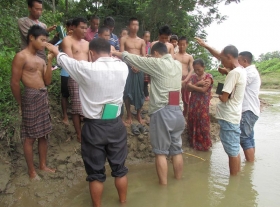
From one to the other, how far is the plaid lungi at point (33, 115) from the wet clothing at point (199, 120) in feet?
9.34

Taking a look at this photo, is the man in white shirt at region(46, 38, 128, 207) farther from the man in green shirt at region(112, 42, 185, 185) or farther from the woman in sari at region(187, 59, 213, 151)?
the woman in sari at region(187, 59, 213, 151)

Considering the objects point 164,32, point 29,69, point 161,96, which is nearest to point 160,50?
point 161,96

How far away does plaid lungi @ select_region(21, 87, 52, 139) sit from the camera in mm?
3213

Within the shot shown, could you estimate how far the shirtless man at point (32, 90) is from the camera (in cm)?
311

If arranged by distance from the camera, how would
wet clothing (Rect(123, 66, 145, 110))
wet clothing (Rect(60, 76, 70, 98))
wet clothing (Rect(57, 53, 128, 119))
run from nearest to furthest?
wet clothing (Rect(57, 53, 128, 119)) → wet clothing (Rect(60, 76, 70, 98)) → wet clothing (Rect(123, 66, 145, 110))

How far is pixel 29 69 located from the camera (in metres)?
3.18

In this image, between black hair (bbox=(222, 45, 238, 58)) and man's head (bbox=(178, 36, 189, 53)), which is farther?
man's head (bbox=(178, 36, 189, 53))

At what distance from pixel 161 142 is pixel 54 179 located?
1.51 metres

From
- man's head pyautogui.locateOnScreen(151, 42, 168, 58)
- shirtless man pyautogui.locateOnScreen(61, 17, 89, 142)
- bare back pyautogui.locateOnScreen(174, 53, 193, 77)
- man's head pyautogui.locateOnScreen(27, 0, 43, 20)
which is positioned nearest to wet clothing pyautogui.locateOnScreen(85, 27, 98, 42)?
shirtless man pyautogui.locateOnScreen(61, 17, 89, 142)

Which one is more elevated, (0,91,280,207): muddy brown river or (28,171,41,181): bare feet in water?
(28,171,41,181): bare feet in water

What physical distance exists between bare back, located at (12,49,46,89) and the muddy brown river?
139cm

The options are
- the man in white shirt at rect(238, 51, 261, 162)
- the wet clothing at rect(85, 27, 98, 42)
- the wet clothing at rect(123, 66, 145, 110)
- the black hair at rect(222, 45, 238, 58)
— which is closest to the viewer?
the black hair at rect(222, 45, 238, 58)

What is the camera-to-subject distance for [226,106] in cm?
381

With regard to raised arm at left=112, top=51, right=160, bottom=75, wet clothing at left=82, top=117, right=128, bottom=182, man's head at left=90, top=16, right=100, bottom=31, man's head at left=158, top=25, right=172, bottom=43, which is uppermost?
man's head at left=90, top=16, right=100, bottom=31
